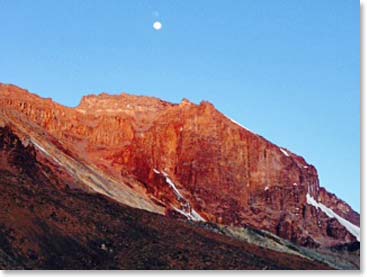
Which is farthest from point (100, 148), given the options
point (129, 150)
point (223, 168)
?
point (223, 168)

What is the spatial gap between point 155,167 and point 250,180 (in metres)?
4.85

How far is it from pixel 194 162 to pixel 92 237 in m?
25.7

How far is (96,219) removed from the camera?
1627 cm

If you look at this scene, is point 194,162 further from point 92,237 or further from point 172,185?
point 92,237

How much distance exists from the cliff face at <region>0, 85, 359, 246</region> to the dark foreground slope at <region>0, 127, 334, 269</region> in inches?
731

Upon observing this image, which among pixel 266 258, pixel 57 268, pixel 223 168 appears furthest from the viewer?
pixel 223 168

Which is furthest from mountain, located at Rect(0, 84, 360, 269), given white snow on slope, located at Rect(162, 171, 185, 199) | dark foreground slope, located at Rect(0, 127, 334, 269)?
dark foreground slope, located at Rect(0, 127, 334, 269)

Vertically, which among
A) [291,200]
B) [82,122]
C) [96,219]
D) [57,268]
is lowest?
[57,268]

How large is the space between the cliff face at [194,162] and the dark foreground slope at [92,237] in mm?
18571

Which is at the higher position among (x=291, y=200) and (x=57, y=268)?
(x=291, y=200)

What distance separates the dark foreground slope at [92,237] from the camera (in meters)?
12.6

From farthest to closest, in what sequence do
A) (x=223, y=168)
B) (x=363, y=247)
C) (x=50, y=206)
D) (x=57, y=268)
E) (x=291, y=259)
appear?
(x=223, y=168), (x=291, y=259), (x=50, y=206), (x=57, y=268), (x=363, y=247)

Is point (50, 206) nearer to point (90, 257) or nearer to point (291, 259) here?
point (90, 257)

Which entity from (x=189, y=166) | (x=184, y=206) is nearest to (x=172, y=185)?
(x=189, y=166)
